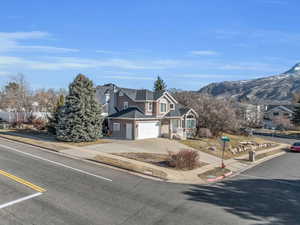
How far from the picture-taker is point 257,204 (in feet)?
34.2

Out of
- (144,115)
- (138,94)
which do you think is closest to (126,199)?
(144,115)

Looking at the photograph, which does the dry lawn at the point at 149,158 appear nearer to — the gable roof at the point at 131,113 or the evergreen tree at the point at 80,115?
the evergreen tree at the point at 80,115

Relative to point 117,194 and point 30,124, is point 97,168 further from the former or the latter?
point 30,124

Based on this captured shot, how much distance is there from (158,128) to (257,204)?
925 inches

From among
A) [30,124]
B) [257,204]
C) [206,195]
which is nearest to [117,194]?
[206,195]

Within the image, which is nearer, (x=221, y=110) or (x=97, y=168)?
(x=97, y=168)

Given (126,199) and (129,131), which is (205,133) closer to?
(129,131)

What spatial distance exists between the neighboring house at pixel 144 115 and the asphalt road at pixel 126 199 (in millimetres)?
15248

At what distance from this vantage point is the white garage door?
30.8m

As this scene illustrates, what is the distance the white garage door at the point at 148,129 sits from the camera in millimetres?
30764

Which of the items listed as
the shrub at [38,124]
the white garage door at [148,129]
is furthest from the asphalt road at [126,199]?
the shrub at [38,124]

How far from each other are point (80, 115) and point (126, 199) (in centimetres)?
1810

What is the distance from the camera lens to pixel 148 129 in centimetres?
3184

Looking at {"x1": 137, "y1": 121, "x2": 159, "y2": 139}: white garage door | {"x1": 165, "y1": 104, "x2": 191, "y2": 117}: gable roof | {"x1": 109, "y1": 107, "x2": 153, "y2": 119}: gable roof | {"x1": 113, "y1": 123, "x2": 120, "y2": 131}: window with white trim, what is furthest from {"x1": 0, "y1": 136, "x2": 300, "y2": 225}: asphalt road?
{"x1": 165, "y1": 104, "x2": 191, "y2": 117}: gable roof
